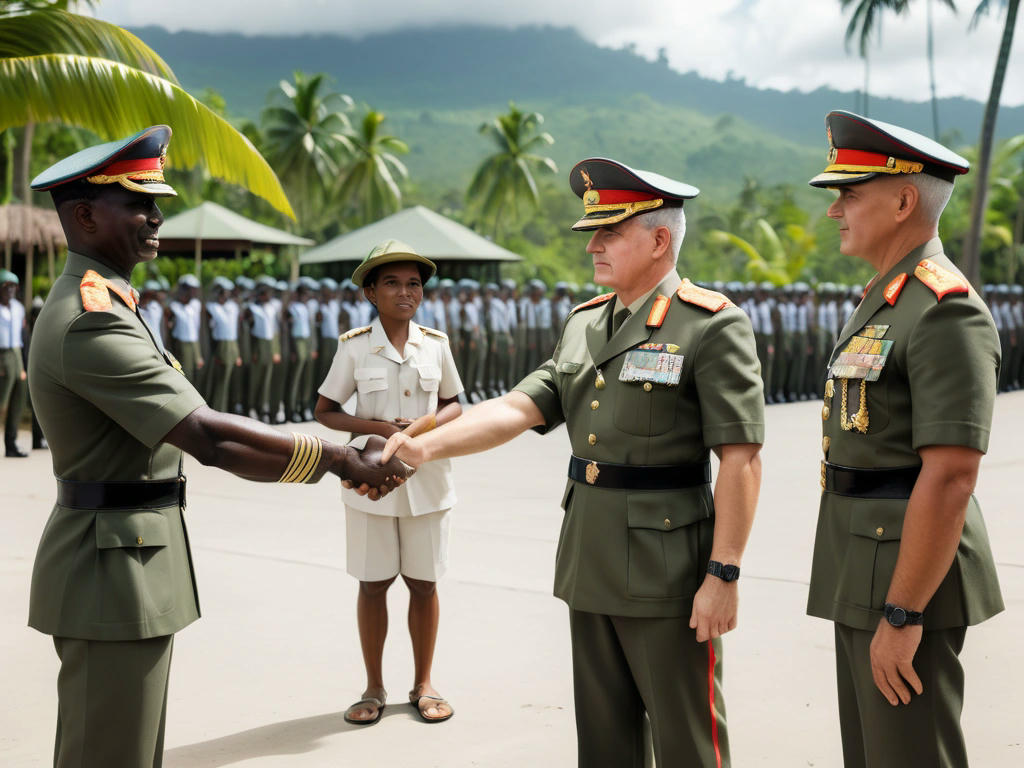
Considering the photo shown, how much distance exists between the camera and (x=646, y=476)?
9.14 ft

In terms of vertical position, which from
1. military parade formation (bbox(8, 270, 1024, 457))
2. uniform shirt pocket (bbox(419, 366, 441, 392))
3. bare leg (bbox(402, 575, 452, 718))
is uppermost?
uniform shirt pocket (bbox(419, 366, 441, 392))

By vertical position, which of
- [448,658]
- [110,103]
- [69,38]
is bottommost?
[448,658]

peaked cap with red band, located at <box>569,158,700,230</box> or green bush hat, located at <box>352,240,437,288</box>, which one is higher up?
peaked cap with red band, located at <box>569,158,700,230</box>

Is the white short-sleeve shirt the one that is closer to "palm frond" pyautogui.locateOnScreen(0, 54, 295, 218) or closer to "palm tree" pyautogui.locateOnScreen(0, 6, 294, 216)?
"palm frond" pyautogui.locateOnScreen(0, 54, 295, 218)

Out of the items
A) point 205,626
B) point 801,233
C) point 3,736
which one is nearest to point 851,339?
point 3,736

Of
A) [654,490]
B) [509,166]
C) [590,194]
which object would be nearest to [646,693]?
[654,490]

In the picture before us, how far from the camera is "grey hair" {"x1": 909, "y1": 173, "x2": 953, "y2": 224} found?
254 cm

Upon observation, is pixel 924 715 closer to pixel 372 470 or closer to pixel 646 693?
pixel 646 693

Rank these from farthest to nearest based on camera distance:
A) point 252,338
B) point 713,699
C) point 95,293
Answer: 1. point 252,338
2. point 713,699
3. point 95,293

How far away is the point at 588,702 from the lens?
287cm

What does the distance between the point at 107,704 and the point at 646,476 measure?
1.45 metres

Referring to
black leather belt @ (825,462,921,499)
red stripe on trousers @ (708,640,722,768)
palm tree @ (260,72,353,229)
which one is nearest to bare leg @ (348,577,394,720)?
red stripe on trousers @ (708,640,722,768)

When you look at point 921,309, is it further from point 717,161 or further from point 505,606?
point 717,161

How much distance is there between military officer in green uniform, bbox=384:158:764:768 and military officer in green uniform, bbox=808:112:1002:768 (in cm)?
25
